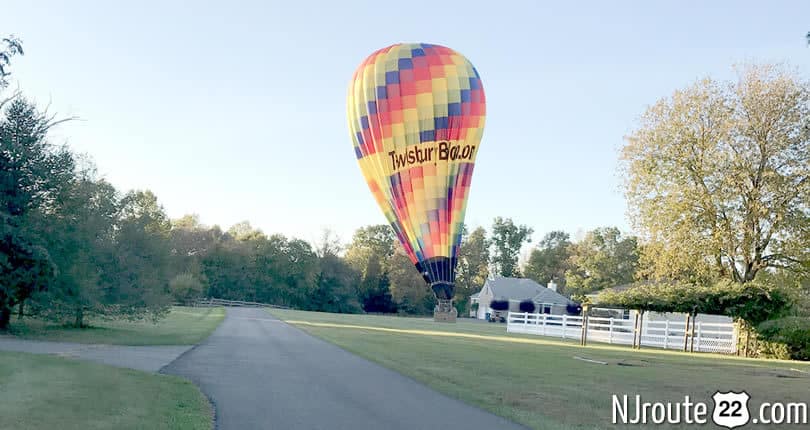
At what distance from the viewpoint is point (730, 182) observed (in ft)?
111

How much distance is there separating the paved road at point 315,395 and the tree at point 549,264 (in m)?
83.5

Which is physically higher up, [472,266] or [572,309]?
[472,266]

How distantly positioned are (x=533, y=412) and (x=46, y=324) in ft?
77.7

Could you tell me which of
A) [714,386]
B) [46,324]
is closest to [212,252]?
[46,324]

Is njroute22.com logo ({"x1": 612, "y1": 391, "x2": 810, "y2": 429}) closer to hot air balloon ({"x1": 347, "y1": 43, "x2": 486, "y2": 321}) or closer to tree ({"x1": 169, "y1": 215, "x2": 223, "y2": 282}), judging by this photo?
hot air balloon ({"x1": 347, "y1": 43, "x2": 486, "y2": 321})

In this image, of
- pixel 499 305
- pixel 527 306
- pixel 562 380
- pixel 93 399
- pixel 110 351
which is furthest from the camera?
Answer: pixel 499 305

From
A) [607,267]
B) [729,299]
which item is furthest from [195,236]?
[729,299]

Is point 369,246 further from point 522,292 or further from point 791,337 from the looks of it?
point 791,337

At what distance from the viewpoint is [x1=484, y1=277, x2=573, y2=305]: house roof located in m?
76.3

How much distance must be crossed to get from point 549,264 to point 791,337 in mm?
74057

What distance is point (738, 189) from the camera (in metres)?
33.9

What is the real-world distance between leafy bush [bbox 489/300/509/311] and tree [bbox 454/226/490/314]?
20.5m

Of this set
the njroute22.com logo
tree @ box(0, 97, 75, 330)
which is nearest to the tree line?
tree @ box(0, 97, 75, 330)

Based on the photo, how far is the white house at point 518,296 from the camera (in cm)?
7569
